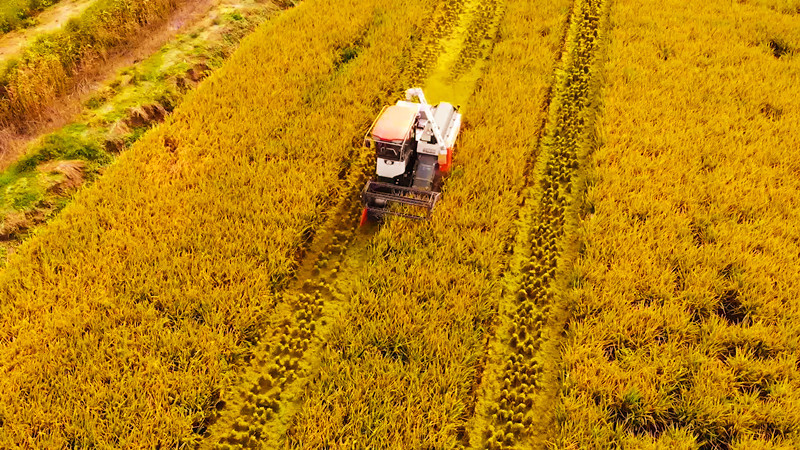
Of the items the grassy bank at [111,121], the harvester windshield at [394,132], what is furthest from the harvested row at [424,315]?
the grassy bank at [111,121]

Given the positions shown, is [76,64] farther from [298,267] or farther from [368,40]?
[298,267]

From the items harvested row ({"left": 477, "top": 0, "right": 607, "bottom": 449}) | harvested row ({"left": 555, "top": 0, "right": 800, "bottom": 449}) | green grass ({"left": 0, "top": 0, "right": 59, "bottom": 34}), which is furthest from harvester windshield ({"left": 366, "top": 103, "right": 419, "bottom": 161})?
green grass ({"left": 0, "top": 0, "right": 59, "bottom": 34})

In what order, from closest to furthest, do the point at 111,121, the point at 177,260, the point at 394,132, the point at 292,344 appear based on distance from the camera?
the point at 292,344, the point at 177,260, the point at 394,132, the point at 111,121

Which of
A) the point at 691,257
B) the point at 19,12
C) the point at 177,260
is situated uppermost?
the point at 19,12

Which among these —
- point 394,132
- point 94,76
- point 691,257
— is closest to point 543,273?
point 691,257

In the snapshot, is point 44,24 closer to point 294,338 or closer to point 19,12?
point 19,12

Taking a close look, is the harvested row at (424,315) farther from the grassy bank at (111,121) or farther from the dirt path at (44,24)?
the dirt path at (44,24)
